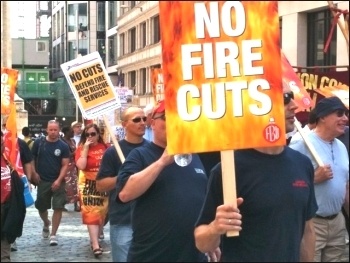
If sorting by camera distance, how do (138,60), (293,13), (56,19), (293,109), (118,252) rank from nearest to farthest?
(293,109) < (118,252) < (293,13) < (138,60) < (56,19)

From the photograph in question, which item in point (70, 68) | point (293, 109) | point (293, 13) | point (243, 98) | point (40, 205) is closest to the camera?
point (243, 98)

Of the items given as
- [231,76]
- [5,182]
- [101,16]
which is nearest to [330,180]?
[231,76]

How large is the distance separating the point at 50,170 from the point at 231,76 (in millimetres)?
9041

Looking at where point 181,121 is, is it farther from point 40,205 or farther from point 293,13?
point 293,13

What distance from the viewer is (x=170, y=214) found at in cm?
486

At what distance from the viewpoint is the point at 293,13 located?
22797 millimetres

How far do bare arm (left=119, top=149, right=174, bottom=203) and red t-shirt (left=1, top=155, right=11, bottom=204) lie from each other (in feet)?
13.0

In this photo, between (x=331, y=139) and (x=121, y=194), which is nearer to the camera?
(x=121, y=194)

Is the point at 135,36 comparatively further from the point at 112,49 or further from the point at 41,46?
the point at 41,46

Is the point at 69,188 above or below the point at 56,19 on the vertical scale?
below

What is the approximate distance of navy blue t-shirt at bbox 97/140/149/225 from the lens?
671 cm

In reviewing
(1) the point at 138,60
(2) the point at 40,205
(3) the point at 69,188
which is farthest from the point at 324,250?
(1) the point at 138,60

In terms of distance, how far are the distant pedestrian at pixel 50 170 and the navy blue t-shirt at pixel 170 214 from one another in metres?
7.58

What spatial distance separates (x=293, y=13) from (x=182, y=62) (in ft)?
63.3
